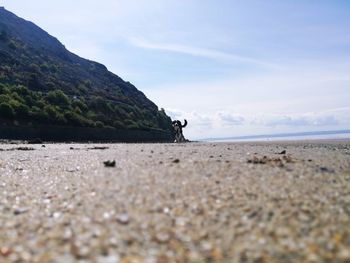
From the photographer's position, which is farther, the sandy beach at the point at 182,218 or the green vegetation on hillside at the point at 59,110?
the green vegetation on hillside at the point at 59,110

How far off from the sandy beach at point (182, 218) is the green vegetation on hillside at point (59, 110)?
41058 millimetres

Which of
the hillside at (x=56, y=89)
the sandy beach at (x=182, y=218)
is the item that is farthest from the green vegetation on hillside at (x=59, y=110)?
the sandy beach at (x=182, y=218)

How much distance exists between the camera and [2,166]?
1700 centimetres

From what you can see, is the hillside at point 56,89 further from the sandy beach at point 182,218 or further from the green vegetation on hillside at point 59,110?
the sandy beach at point 182,218

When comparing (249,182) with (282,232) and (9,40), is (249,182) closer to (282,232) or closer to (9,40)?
(282,232)

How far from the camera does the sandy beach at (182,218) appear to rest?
517 cm

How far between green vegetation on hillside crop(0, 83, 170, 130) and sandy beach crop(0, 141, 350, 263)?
135ft

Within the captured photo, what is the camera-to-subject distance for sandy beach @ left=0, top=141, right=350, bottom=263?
5.17 m

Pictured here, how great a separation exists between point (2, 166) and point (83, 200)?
9912 millimetres

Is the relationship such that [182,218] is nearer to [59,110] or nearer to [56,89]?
[59,110]

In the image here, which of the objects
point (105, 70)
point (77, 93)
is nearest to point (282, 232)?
point (77, 93)

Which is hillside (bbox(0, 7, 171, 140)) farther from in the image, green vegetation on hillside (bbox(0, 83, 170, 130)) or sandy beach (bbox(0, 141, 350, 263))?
sandy beach (bbox(0, 141, 350, 263))

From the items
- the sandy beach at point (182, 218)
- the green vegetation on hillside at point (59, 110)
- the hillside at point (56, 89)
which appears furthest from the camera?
the hillside at point (56, 89)

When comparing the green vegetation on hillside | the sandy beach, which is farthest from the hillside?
the sandy beach
